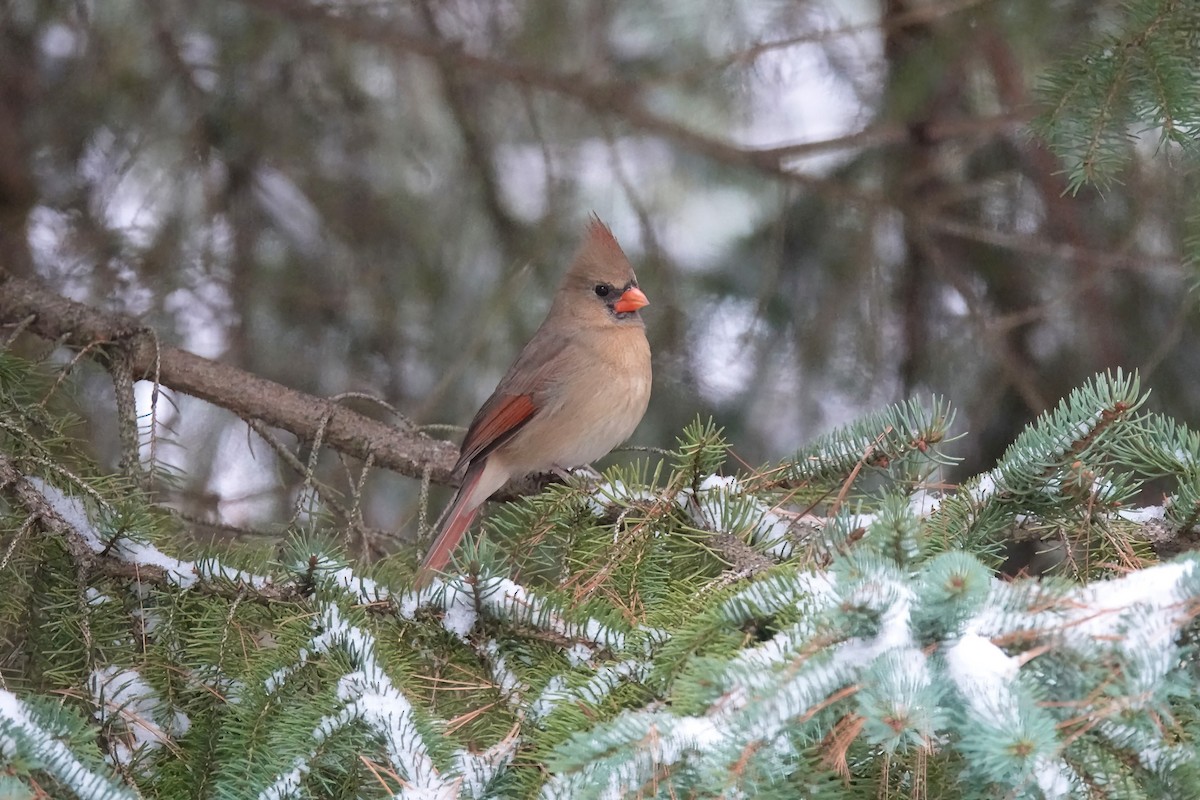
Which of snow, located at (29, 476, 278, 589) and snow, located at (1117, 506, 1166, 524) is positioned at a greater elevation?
snow, located at (1117, 506, 1166, 524)

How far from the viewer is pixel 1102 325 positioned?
4.14m

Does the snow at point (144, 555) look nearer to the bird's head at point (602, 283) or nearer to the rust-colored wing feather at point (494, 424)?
the rust-colored wing feather at point (494, 424)

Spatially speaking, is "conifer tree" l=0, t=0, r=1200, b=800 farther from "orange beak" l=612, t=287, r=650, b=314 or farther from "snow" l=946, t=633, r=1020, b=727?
"orange beak" l=612, t=287, r=650, b=314

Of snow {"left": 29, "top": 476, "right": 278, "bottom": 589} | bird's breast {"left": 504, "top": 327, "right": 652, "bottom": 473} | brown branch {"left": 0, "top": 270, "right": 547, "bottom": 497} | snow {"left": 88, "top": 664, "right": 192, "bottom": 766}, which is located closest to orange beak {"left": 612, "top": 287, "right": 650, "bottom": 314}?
bird's breast {"left": 504, "top": 327, "right": 652, "bottom": 473}

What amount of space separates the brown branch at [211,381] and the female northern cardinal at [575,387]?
27 cm

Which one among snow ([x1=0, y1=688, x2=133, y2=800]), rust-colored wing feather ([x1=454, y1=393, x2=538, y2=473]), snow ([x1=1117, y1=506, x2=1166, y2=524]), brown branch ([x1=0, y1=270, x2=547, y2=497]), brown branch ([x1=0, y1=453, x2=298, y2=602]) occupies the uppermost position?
rust-colored wing feather ([x1=454, y1=393, x2=538, y2=473])

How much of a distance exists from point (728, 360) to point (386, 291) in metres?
1.25

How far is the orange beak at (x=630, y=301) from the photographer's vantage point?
3.84 meters

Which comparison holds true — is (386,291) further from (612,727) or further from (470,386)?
(612,727)

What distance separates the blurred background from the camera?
3.83 metres

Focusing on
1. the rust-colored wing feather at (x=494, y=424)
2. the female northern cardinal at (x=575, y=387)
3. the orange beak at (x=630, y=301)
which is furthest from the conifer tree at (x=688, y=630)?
the orange beak at (x=630, y=301)

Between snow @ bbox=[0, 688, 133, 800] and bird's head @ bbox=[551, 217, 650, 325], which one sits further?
bird's head @ bbox=[551, 217, 650, 325]

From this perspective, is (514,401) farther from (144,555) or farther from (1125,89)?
(1125,89)

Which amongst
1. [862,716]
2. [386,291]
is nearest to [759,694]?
[862,716]
